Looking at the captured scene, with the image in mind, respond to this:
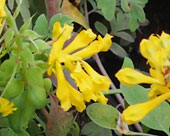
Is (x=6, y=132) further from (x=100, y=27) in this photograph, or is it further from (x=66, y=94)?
(x=100, y=27)

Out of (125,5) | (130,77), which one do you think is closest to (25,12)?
(125,5)

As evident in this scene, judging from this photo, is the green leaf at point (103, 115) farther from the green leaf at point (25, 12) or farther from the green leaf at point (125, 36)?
the green leaf at point (125, 36)

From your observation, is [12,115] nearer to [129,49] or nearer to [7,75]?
[7,75]

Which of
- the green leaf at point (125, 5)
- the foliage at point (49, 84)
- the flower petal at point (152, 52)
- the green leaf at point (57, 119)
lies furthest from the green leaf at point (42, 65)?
the green leaf at point (125, 5)

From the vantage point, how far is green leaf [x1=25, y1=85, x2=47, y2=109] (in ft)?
2.46

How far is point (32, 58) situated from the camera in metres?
0.70

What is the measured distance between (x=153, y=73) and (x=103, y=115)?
28 centimetres

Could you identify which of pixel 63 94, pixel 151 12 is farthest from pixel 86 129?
pixel 151 12

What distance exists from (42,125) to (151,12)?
734 mm

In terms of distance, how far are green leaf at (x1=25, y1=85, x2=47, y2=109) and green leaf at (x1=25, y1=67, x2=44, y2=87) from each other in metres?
0.01

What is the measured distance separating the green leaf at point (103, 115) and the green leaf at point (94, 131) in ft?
0.67

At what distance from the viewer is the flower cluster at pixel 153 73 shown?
1.82 ft

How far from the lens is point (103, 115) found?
2.77 feet

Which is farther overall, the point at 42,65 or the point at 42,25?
the point at 42,25
